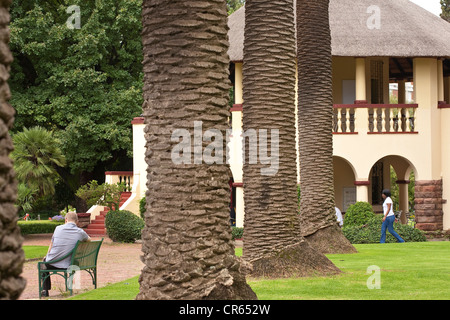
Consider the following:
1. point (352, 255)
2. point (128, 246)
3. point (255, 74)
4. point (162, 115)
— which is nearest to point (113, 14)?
point (128, 246)

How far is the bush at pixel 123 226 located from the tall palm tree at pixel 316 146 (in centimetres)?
1092

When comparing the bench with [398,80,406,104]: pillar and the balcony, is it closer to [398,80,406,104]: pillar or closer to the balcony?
the balcony

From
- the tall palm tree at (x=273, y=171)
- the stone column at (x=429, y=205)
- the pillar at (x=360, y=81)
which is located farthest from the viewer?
the pillar at (x=360, y=81)

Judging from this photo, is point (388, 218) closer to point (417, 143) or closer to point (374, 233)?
point (374, 233)

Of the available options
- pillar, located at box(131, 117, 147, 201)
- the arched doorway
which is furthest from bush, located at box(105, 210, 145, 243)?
the arched doorway

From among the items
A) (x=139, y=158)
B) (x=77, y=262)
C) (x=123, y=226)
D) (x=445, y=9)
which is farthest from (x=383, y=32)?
(x=445, y=9)

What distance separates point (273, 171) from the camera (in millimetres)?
11391

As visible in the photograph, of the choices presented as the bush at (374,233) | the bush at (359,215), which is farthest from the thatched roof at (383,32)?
the bush at (374,233)

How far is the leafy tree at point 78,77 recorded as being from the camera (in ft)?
107

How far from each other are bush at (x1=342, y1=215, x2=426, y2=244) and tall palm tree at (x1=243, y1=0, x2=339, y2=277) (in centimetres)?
1053

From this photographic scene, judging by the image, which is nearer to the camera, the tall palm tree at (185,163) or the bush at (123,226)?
the tall palm tree at (185,163)

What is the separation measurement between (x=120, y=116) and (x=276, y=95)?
77.3 feet

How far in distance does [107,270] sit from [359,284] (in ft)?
25.1

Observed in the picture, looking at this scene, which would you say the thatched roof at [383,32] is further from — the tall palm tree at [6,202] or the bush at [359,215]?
the tall palm tree at [6,202]
